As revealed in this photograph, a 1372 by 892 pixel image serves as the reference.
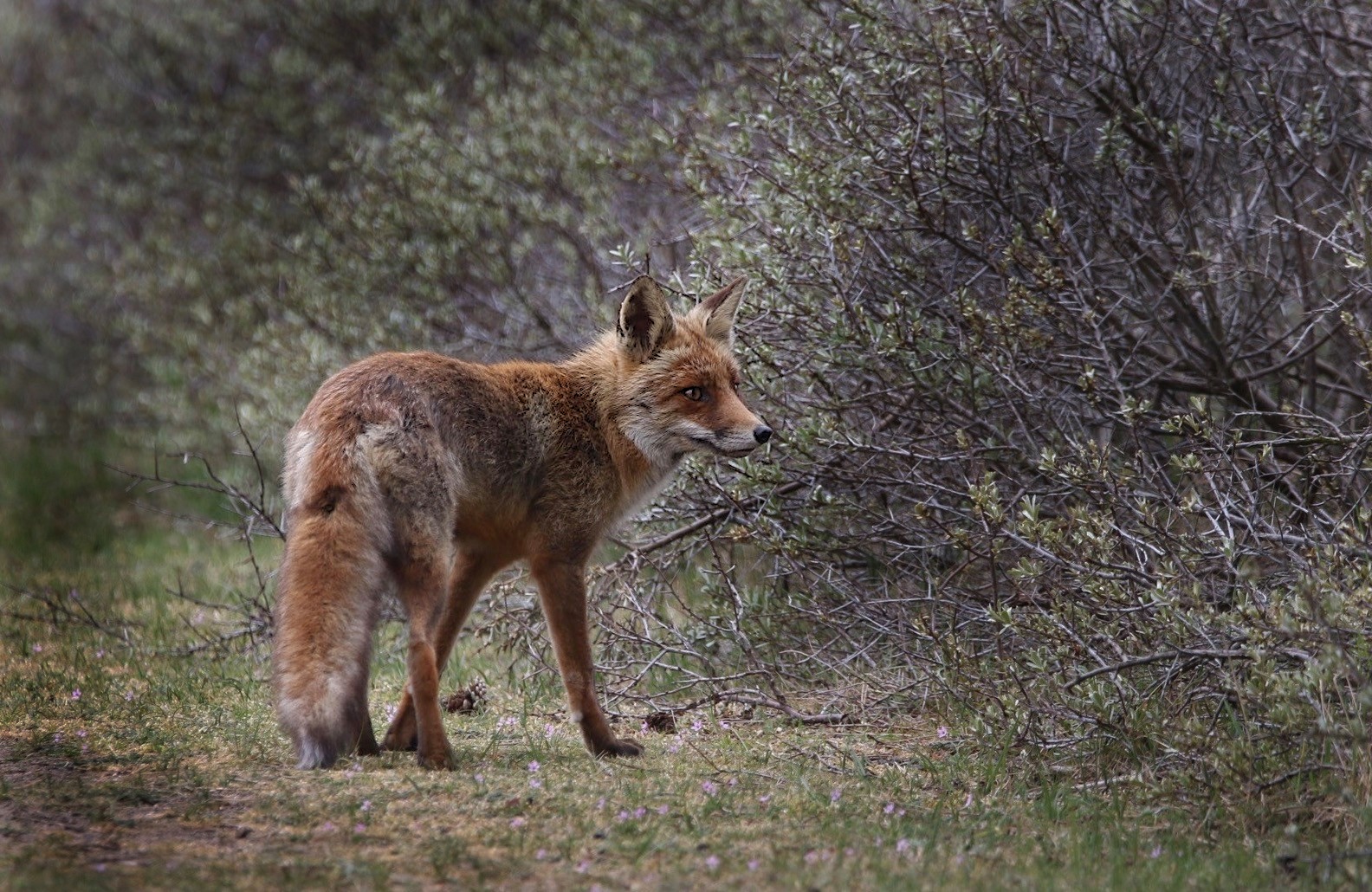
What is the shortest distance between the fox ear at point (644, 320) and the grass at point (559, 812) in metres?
1.74

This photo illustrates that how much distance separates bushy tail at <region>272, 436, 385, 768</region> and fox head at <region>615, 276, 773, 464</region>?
152 centimetres

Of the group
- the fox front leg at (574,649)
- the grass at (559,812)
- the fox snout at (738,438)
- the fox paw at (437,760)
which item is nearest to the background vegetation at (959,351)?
the grass at (559,812)

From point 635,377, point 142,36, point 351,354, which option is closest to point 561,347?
point 351,354

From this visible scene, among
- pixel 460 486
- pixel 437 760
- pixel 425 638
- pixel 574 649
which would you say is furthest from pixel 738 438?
pixel 437 760

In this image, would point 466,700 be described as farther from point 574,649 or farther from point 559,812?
point 559,812

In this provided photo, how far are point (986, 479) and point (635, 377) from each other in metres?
1.65

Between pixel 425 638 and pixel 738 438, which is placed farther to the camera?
pixel 738 438

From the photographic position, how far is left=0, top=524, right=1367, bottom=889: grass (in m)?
3.99

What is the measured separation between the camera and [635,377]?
609 centimetres

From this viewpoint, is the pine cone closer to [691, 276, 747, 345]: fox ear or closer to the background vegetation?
the background vegetation

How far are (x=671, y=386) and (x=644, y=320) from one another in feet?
1.10

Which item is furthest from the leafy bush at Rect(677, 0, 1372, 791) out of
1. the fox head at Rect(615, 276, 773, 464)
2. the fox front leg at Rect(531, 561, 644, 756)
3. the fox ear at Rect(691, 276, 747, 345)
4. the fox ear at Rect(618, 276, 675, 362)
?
the fox front leg at Rect(531, 561, 644, 756)

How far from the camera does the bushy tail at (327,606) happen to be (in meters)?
4.51

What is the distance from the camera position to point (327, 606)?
4652 mm
